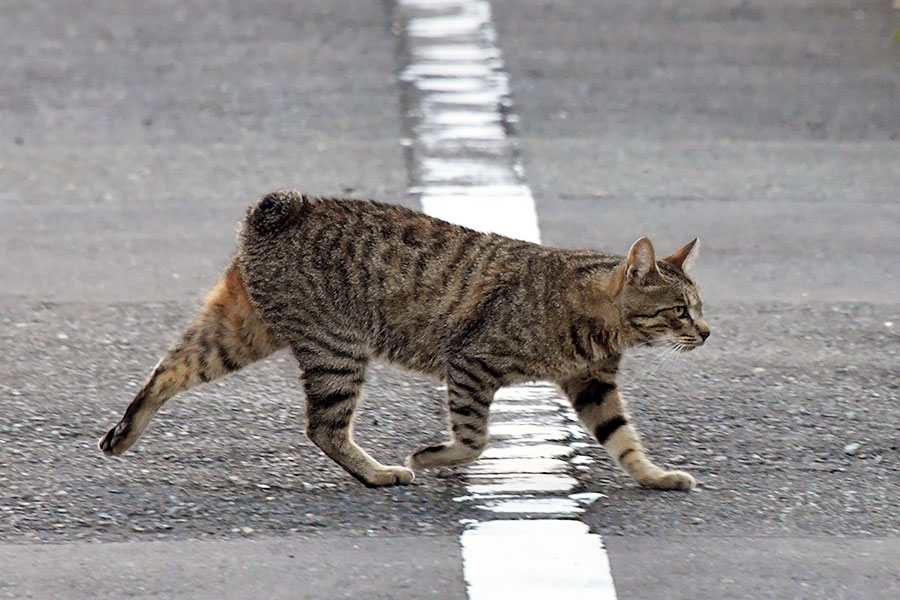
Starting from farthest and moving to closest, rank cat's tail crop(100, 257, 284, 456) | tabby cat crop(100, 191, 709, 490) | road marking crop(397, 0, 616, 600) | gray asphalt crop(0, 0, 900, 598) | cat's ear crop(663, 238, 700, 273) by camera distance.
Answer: cat's ear crop(663, 238, 700, 273) < cat's tail crop(100, 257, 284, 456) < tabby cat crop(100, 191, 709, 490) < gray asphalt crop(0, 0, 900, 598) < road marking crop(397, 0, 616, 600)

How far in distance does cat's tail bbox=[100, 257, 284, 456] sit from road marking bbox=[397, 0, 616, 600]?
1026 millimetres

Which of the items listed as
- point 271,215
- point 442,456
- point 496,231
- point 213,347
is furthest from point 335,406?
point 496,231

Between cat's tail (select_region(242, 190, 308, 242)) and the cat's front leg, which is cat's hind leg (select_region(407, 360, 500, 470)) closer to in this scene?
the cat's front leg

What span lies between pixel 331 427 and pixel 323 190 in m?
3.61

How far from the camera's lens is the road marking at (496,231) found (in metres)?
5.24

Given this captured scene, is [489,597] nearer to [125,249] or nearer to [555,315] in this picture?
[555,315]

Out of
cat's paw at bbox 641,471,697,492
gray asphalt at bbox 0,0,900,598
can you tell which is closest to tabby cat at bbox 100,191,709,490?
cat's paw at bbox 641,471,697,492

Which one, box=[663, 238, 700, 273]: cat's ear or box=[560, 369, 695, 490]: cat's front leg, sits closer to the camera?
box=[560, 369, 695, 490]: cat's front leg

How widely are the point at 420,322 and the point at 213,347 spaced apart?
0.85 meters

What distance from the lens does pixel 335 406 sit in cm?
598

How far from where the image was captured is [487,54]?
12.2m

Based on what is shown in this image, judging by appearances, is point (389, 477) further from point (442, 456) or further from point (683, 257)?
point (683, 257)

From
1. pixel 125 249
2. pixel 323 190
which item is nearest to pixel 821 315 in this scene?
pixel 323 190

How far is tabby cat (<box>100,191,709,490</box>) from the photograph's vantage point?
597 centimetres
